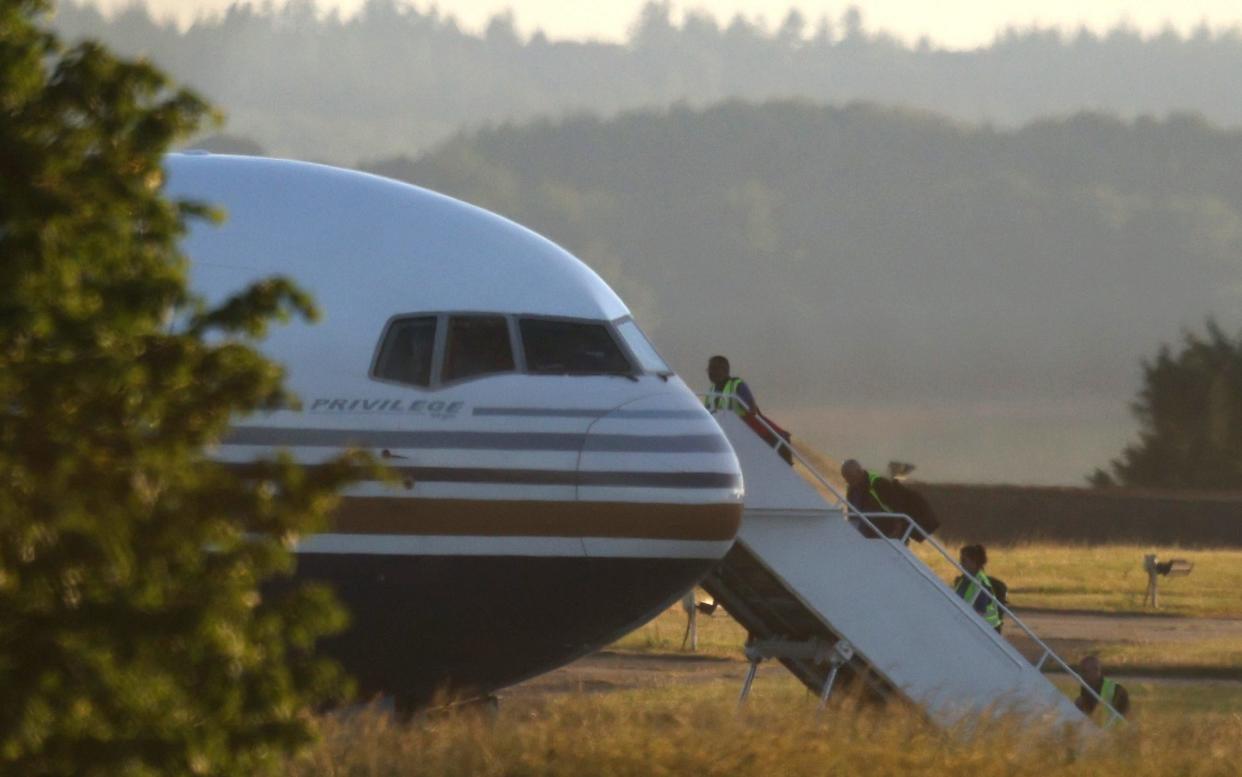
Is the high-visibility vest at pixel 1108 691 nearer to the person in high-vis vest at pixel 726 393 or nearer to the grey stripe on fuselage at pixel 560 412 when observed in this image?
the person in high-vis vest at pixel 726 393

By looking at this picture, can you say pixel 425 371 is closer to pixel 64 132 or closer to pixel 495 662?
pixel 495 662

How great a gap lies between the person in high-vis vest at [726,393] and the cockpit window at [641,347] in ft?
7.80

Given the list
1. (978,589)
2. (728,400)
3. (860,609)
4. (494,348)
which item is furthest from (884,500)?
(494,348)

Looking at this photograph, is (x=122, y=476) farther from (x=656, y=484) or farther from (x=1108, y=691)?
(x=1108, y=691)

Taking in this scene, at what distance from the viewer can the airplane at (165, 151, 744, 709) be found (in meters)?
15.3

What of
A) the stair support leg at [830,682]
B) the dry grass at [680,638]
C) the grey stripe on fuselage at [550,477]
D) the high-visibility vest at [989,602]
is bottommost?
the dry grass at [680,638]

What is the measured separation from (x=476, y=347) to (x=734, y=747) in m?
4.06

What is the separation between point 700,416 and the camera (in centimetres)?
1602

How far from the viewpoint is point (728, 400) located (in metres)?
20.1

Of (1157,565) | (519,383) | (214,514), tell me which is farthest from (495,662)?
(1157,565)

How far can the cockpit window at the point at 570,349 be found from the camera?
52.5 ft

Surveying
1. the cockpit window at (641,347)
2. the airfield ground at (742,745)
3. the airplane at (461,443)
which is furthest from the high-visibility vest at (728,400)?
the airplane at (461,443)

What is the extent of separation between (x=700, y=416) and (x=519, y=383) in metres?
1.45

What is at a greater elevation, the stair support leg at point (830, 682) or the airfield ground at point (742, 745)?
the airfield ground at point (742, 745)
